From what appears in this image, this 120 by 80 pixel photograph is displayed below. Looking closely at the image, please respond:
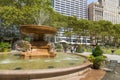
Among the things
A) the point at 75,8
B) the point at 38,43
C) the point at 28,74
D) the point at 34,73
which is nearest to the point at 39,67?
the point at 34,73

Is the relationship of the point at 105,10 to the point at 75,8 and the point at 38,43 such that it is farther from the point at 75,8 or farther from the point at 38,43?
the point at 38,43

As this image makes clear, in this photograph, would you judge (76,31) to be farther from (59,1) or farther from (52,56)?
(59,1)

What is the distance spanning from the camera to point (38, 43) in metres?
13.3

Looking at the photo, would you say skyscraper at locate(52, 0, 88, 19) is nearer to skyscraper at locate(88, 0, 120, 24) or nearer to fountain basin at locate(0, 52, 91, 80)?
skyscraper at locate(88, 0, 120, 24)

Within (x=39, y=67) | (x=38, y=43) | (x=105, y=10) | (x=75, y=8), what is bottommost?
(x=39, y=67)

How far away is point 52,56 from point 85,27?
42684 millimetres

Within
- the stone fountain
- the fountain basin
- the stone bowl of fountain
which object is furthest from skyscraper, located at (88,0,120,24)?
the fountain basin

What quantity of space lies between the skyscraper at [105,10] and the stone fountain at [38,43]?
12122cm

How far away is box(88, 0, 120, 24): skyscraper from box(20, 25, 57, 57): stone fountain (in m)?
121

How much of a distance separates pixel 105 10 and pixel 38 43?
142866mm

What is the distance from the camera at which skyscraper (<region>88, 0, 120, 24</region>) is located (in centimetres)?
13350

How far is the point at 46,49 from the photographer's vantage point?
43.4ft

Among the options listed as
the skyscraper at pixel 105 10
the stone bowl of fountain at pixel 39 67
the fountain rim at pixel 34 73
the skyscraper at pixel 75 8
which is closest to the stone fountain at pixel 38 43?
the stone bowl of fountain at pixel 39 67

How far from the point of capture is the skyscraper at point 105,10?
438ft
